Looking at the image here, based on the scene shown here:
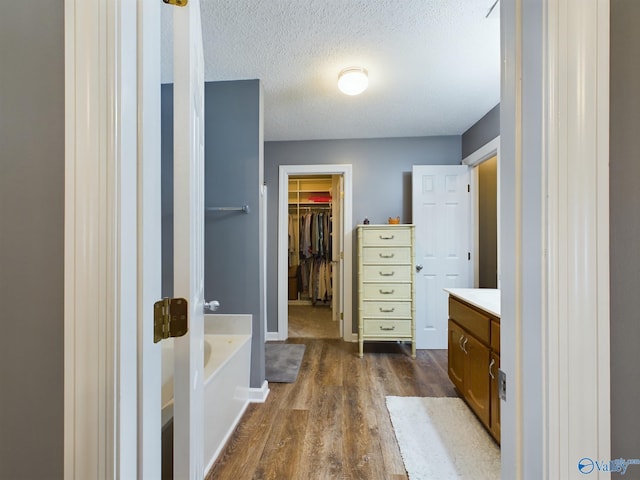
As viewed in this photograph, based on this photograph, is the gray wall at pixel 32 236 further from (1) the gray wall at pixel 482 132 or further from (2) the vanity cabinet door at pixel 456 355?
(1) the gray wall at pixel 482 132

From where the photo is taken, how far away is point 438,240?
319cm

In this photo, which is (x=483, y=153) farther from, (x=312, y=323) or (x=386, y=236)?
(x=312, y=323)

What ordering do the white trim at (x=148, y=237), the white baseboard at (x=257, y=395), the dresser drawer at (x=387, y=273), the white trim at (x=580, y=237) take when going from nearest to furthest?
the white trim at (x=580, y=237) → the white trim at (x=148, y=237) → the white baseboard at (x=257, y=395) → the dresser drawer at (x=387, y=273)

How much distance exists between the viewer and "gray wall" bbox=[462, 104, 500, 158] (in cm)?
265

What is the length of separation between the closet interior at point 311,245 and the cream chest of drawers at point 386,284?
1964 millimetres

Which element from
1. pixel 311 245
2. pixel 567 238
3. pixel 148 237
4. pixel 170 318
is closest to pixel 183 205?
pixel 148 237

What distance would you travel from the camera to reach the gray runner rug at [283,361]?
246cm

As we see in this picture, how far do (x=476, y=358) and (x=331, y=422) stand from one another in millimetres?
1042

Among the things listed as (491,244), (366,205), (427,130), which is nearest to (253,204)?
(366,205)

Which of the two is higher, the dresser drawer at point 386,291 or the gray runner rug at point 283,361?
the dresser drawer at point 386,291

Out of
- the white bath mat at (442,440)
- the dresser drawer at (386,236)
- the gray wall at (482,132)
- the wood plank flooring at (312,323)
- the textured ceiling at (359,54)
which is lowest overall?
the wood plank flooring at (312,323)

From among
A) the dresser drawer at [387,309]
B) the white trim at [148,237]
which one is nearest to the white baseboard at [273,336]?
the dresser drawer at [387,309]

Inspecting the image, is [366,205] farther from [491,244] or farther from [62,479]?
[62,479]

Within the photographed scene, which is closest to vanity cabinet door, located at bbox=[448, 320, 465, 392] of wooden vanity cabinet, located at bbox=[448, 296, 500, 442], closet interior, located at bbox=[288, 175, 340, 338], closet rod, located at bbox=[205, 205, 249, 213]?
wooden vanity cabinet, located at bbox=[448, 296, 500, 442]
